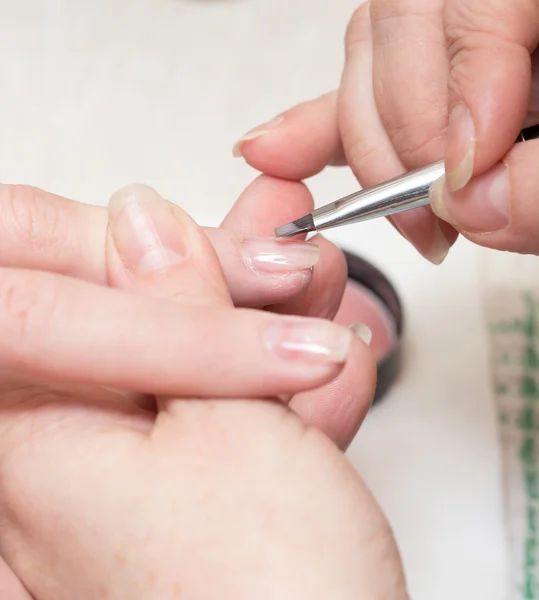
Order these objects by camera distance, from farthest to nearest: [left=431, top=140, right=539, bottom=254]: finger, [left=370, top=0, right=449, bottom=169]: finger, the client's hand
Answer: [left=370, top=0, right=449, bottom=169]: finger < [left=431, top=140, right=539, bottom=254]: finger < the client's hand

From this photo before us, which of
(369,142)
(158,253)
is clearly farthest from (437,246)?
(158,253)

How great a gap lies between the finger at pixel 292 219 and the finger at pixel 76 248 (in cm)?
6

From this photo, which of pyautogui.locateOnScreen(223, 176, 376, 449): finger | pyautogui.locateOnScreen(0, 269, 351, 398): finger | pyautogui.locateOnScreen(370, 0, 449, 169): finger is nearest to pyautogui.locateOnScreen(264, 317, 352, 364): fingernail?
pyautogui.locateOnScreen(0, 269, 351, 398): finger

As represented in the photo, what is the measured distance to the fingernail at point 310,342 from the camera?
1.08 ft

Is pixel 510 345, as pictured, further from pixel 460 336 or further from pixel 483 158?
pixel 483 158

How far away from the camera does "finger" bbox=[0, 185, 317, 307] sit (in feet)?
1.32

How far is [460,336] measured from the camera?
2.31ft

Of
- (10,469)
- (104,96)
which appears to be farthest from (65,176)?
(10,469)

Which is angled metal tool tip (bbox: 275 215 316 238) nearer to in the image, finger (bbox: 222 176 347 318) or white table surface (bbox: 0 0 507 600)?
finger (bbox: 222 176 347 318)

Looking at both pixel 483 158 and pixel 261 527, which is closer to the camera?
pixel 261 527

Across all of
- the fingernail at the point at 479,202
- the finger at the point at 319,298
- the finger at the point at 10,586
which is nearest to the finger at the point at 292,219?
the finger at the point at 319,298

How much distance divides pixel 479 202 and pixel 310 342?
0.16m

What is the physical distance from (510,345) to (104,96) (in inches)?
23.3

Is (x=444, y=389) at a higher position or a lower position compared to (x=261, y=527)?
lower
